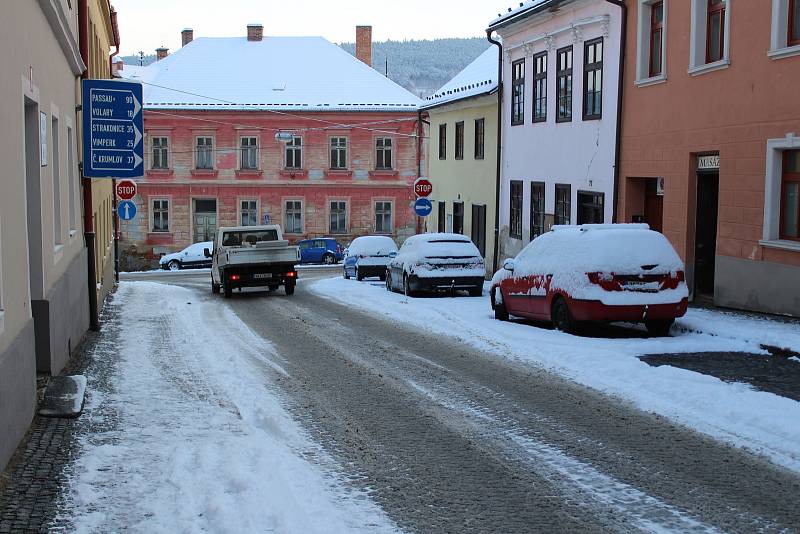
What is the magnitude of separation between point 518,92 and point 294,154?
27789mm

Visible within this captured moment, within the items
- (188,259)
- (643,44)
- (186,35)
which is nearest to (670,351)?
(643,44)

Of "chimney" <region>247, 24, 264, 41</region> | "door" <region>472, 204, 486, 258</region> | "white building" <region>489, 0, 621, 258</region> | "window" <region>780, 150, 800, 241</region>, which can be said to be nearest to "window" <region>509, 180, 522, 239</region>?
"white building" <region>489, 0, 621, 258</region>

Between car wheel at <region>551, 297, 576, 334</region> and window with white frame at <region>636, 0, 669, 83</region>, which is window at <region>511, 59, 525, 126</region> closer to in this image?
window with white frame at <region>636, 0, 669, 83</region>

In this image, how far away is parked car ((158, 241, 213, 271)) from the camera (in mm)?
52469

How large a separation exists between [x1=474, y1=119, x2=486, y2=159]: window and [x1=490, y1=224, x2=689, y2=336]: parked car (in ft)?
61.0

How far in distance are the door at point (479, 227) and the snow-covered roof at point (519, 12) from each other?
6528mm

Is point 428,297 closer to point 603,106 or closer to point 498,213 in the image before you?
point 603,106

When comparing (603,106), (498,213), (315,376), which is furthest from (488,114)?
(315,376)

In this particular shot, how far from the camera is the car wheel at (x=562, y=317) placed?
47.8 ft

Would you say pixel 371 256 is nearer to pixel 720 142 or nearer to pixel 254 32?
pixel 720 142

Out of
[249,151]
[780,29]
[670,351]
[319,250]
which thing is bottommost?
[319,250]

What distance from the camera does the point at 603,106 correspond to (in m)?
23.1

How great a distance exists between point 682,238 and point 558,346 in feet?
24.0

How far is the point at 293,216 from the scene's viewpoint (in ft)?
184
